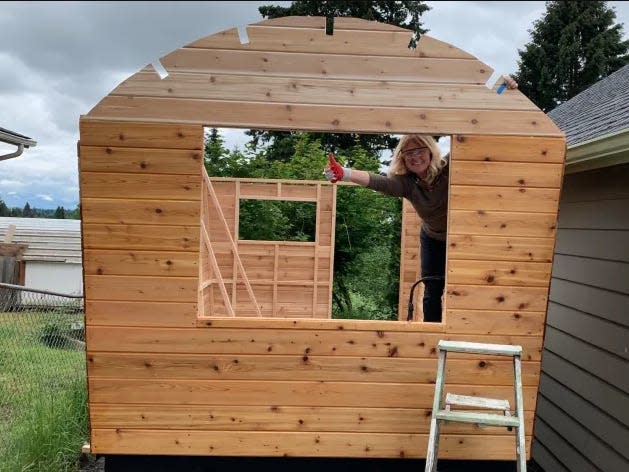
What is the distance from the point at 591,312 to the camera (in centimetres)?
396

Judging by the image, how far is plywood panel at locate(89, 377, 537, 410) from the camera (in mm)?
3082

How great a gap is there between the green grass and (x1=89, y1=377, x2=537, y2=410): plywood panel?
118 cm

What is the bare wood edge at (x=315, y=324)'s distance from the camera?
305 cm

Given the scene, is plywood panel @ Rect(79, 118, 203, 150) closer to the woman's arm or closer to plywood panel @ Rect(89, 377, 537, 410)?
the woman's arm

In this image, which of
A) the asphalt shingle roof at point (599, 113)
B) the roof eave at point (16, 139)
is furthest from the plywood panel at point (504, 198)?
the roof eave at point (16, 139)

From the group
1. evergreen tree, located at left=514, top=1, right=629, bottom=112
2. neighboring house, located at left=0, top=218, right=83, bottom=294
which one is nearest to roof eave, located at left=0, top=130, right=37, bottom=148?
neighboring house, located at left=0, top=218, right=83, bottom=294

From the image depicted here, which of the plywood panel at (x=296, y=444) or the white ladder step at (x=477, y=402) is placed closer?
the white ladder step at (x=477, y=402)

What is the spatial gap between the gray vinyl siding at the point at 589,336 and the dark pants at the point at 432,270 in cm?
101

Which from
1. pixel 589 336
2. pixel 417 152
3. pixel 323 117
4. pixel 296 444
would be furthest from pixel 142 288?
pixel 589 336

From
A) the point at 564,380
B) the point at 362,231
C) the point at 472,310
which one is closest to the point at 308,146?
the point at 362,231

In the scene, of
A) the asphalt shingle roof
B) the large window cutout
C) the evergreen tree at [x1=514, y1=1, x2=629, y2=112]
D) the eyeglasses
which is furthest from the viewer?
the evergreen tree at [x1=514, y1=1, x2=629, y2=112]

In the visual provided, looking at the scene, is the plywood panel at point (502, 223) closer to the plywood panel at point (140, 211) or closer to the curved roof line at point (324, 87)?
the curved roof line at point (324, 87)

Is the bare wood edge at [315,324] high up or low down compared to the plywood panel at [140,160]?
down

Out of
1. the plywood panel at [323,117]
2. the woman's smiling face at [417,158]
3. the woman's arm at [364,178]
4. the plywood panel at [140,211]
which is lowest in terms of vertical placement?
the plywood panel at [140,211]
